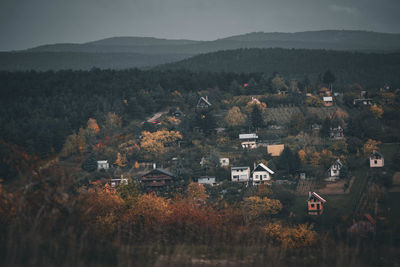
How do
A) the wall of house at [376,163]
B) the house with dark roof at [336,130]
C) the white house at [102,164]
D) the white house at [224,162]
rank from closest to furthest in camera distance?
the wall of house at [376,163] < the white house at [224,162] < the white house at [102,164] < the house with dark roof at [336,130]

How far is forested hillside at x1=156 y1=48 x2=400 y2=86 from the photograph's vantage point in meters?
51.2

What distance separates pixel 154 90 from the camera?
39562 mm

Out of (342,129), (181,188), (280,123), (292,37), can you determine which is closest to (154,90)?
(280,123)

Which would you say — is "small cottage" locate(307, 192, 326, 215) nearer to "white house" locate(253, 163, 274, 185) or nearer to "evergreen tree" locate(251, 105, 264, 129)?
"white house" locate(253, 163, 274, 185)

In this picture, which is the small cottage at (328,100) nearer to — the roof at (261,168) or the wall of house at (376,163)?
the wall of house at (376,163)

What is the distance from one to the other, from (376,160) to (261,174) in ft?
18.4

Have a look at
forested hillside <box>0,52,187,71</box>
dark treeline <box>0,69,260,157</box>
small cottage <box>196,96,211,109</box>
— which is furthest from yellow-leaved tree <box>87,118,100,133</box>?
forested hillside <box>0,52,187,71</box>

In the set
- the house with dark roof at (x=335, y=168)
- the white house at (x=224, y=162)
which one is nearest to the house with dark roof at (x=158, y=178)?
the white house at (x=224, y=162)

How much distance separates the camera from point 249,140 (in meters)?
26.7

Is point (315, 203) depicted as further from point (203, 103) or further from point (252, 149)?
point (203, 103)

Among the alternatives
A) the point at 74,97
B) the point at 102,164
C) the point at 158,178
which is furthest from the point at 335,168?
the point at 74,97

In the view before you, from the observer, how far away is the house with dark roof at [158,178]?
20.1 m

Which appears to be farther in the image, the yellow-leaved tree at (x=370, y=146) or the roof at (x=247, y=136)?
the roof at (x=247, y=136)

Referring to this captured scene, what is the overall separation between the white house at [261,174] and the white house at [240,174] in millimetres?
650
